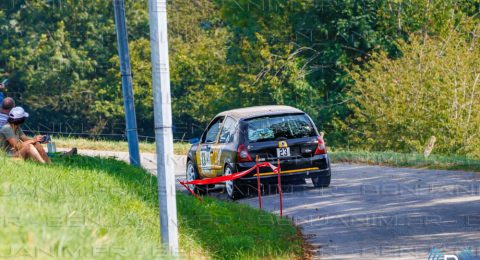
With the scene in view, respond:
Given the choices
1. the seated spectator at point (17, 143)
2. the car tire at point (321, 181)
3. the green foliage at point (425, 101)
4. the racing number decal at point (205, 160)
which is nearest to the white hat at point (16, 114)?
the seated spectator at point (17, 143)

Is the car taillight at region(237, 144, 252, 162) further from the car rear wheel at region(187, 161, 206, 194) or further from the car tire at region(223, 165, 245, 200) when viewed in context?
the car rear wheel at region(187, 161, 206, 194)

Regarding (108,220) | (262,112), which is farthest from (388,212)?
(108,220)

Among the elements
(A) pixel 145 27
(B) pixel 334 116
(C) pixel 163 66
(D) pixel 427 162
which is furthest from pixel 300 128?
(A) pixel 145 27

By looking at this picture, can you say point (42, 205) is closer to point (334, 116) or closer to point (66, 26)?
point (334, 116)

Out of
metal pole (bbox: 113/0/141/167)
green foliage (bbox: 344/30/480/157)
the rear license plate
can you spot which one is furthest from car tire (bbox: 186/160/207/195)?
green foliage (bbox: 344/30/480/157)

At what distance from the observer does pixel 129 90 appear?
19.3 metres

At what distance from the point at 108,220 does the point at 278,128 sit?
31.8 feet

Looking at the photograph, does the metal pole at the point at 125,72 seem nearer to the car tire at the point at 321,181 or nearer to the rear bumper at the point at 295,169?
the rear bumper at the point at 295,169

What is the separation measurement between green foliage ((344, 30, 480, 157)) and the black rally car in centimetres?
1498

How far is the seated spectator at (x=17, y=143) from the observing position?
15664 millimetres

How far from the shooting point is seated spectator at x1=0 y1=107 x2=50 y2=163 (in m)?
15.7

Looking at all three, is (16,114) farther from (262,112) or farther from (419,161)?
(419,161)

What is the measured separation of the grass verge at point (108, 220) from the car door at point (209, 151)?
2479 millimetres

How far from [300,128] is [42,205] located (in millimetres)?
10831
